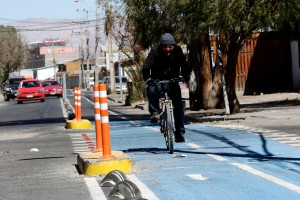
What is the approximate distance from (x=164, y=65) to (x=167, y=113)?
85 cm

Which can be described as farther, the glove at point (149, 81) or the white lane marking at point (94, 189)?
the glove at point (149, 81)

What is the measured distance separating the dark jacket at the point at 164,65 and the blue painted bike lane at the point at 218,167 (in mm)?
1322

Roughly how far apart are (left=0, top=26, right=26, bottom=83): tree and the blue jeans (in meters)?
98.5

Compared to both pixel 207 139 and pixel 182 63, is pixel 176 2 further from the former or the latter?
pixel 182 63

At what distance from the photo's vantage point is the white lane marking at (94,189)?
9266 millimetres

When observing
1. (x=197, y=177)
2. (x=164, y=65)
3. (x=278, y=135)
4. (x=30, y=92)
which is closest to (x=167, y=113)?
(x=164, y=65)

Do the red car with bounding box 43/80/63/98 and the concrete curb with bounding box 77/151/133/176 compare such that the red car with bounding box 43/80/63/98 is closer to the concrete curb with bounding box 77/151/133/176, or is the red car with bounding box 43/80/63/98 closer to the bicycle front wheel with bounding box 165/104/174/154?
the bicycle front wheel with bounding box 165/104/174/154

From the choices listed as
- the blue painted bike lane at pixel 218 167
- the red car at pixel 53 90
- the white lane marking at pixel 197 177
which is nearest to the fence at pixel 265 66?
the red car at pixel 53 90

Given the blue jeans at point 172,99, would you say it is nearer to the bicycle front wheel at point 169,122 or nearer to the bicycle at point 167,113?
the bicycle at point 167,113

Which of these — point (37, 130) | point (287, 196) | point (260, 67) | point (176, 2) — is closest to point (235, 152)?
point (287, 196)

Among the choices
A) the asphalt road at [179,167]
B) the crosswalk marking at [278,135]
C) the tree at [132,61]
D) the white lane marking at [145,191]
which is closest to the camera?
the white lane marking at [145,191]

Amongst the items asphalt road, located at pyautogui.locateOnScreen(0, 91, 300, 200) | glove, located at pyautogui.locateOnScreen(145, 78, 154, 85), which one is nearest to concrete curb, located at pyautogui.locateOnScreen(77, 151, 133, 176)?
asphalt road, located at pyautogui.locateOnScreen(0, 91, 300, 200)

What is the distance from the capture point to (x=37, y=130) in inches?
938

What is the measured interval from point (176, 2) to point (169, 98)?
929 cm
